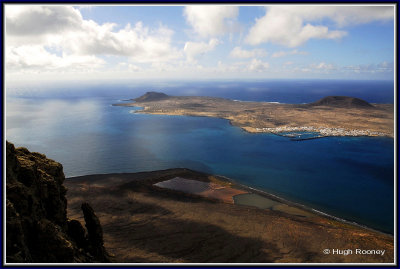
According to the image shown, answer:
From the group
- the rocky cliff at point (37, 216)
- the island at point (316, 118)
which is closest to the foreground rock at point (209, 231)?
the rocky cliff at point (37, 216)

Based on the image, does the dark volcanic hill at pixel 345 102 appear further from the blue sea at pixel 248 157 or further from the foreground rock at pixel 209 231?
the foreground rock at pixel 209 231

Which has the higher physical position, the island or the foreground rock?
the island

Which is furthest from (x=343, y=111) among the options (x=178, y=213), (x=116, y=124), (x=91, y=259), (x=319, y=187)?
(x=91, y=259)

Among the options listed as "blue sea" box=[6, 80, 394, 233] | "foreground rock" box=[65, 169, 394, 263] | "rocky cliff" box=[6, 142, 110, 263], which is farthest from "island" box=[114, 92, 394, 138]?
"rocky cliff" box=[6, 142, 110, 263]

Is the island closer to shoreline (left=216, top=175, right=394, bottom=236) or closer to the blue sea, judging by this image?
the blue sea

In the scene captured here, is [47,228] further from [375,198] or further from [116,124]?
[116,124]

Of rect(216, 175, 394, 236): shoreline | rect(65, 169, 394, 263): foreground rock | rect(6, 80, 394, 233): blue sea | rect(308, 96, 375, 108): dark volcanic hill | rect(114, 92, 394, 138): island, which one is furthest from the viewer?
rect(308, 96, 375, 108): dark volcanic hill

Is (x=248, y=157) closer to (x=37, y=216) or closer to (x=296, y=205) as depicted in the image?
(x=296, y=205)

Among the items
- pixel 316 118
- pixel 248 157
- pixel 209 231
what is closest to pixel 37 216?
pixel 209 231
